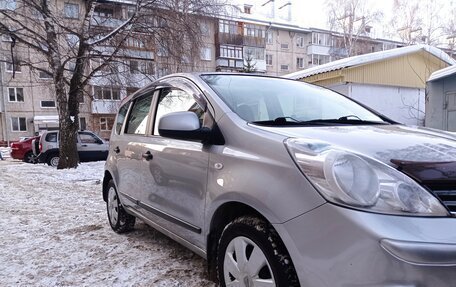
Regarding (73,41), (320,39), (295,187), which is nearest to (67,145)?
(73,41)

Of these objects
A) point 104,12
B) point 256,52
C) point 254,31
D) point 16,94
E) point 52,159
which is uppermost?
point 254,31

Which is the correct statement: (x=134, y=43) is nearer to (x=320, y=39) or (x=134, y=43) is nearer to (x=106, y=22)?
(x=106, y=22)

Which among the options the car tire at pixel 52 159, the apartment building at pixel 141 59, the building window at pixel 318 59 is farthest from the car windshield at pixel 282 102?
the building window at pixel 318 59

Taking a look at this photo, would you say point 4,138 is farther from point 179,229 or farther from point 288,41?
point 179,229

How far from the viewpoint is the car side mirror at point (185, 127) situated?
2.39 metres

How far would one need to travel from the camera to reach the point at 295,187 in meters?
1.75

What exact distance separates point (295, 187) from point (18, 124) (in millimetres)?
38770

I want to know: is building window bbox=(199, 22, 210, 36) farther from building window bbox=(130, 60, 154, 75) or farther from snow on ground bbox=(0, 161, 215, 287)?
snow on ground bbox=(0, 161, 215, 287)

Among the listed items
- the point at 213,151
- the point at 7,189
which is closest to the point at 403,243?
the point at 213,151

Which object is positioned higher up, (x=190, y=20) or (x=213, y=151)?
(x=190, y=20)

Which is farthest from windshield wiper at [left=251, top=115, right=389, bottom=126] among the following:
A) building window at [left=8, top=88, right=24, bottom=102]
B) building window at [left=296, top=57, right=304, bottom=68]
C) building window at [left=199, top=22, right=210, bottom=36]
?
building window at [left=296, top=57, right=304, bottom=68]

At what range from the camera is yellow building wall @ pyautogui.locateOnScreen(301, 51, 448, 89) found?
560 inches

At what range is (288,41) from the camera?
4428 cm

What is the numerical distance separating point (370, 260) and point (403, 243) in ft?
0.47
